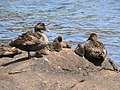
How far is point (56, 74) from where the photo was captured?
30.6 ft

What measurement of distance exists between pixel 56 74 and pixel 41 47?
3.15 feet

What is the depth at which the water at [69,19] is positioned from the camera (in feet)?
62.6

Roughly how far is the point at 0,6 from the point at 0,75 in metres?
25.3

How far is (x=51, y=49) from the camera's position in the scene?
10.7 m

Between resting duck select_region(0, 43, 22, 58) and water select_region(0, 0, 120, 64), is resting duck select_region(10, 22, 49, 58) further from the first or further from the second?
water select_region(0, 0, 120, 64)

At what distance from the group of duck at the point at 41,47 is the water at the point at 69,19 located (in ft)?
12.4

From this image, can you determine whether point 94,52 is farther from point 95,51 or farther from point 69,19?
point 69,19

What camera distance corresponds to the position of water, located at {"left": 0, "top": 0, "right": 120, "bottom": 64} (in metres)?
19.1

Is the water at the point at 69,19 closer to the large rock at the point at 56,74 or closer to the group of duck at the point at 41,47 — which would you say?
the group of duck at the point at 41,47

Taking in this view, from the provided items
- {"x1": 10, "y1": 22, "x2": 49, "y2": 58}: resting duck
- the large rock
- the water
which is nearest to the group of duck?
{"x1": 10, "y1": 22, "x2": 49, "y2": 58}: resting duck

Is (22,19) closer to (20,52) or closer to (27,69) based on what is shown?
(20,52)

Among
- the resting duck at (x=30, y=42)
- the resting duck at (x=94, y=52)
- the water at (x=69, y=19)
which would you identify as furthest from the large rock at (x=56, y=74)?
the water at (x=69, y=19)

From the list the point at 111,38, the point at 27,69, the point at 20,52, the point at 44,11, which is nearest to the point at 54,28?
the point at 111,38

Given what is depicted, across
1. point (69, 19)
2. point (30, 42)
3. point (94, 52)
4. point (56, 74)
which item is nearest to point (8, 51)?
point (30, 42)
